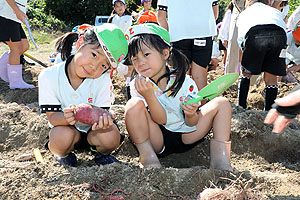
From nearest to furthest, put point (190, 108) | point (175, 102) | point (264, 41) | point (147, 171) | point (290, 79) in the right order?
point (147, 171), point (190, 108), point (175, 102), point (264, 41), point (290, 79)

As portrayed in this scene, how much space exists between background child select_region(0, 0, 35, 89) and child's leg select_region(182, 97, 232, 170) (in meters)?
2.70

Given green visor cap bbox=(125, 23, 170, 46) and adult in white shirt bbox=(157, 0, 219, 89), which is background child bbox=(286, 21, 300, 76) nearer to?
adult in white shirt bbox=(157, 0, 219, 89)

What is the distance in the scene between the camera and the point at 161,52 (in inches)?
89.5

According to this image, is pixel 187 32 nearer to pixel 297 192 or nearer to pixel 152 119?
pixel 152 119

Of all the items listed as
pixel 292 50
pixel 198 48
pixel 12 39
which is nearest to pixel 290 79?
pixel 292 50

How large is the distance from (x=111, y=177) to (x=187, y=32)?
1.68 metres

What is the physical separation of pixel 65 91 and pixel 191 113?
34.4 inches

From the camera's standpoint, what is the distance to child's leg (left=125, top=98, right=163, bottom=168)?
2152mm

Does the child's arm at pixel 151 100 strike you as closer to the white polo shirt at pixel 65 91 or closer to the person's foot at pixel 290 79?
the white polo shirt at pixel 65 91

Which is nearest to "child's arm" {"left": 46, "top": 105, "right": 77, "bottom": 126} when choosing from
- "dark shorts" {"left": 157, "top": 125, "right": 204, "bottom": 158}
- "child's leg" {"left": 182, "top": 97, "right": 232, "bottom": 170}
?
"dark shorts" {"left": 157, "top": 125, "right": 204, "bottom": 158}

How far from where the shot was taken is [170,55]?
2.38m

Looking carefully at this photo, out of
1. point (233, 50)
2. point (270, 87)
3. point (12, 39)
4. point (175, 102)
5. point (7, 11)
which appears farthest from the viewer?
point (233, 50)

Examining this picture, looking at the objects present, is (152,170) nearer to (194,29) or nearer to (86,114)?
(86,114)

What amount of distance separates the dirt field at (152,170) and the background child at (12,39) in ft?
3.21
